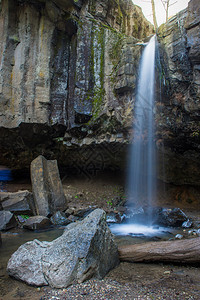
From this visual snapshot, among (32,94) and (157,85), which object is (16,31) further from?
(157,85)

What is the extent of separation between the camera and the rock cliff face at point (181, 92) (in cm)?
826

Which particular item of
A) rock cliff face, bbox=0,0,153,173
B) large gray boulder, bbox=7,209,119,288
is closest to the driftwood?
large gray boulder, bbox=7,209,119,288

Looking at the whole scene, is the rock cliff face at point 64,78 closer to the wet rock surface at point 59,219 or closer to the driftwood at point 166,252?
the wet rock surface at point 59,219

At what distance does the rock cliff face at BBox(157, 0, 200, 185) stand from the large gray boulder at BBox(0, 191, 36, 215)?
6370mm

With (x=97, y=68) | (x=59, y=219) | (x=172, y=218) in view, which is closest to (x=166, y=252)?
(x=172, y=218)

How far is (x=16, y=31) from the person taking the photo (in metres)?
10.1

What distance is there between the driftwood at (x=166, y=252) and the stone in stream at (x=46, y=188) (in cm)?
461

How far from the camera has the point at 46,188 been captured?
805 centimetres

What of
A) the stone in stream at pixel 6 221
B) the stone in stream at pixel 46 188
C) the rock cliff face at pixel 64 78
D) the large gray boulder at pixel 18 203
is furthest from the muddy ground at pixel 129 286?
the rock cliff face at pixel 64 78

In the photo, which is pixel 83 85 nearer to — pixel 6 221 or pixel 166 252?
pixel 6 221

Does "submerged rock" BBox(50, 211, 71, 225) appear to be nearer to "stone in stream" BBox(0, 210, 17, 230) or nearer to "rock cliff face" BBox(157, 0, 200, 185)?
"stone in stream" BBox(0, 210, 17, 230)

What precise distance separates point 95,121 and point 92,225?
23.0 ft

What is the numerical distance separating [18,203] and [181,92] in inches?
318

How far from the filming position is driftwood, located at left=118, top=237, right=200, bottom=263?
3.28m
